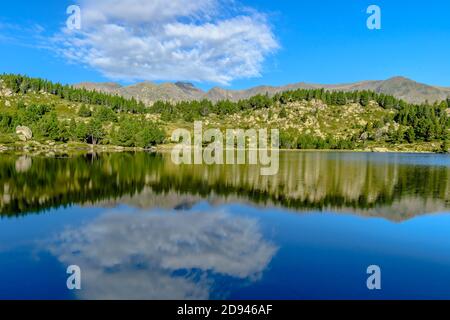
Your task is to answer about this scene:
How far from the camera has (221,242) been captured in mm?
29281

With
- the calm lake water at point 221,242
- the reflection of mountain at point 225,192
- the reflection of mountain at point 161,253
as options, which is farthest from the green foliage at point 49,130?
the reflection of mountain at point 161,253

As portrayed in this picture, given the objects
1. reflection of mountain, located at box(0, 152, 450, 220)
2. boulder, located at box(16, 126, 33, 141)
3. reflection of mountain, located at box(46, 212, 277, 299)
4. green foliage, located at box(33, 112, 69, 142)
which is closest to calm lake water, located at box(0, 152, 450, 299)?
reflection of mountain, located at box(46, 212, 277, 299)

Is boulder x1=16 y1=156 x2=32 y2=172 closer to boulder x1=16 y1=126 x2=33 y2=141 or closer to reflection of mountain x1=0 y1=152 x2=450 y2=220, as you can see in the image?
reflection of mountain x1=0 y1=152 x2=450 y2=220

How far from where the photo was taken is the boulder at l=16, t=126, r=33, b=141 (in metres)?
188

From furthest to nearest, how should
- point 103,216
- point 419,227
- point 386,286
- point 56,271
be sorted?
1. point 103,216
2. point 419,227
3. point 56,271
4. point 386,286

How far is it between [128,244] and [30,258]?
689 cm

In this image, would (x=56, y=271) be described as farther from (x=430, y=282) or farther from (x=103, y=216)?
(x=430, y=282)

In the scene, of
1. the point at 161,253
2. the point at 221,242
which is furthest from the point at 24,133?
the point at 161,253

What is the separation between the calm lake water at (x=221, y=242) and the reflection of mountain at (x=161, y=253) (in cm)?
8

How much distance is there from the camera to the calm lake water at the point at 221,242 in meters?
20.3

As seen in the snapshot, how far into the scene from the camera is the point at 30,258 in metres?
24.6

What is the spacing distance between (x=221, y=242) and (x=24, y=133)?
194 m

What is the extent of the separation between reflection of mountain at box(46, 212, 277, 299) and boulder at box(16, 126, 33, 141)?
6999 inches

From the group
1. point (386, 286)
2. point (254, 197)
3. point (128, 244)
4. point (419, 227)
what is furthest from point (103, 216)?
point (419, 227)
